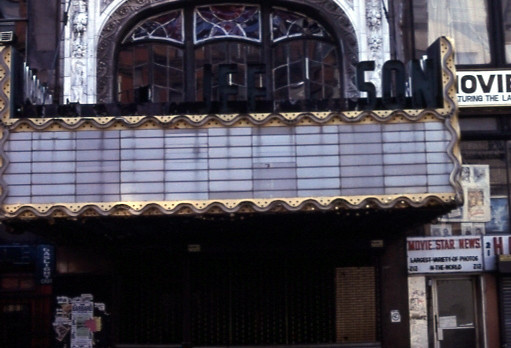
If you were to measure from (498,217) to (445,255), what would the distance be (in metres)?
1.47

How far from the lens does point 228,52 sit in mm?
17812

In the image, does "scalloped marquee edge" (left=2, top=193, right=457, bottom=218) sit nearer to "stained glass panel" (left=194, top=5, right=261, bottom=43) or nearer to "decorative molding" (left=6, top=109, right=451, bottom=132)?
"decorative molding" (left=6, top=109, right=451, bottom=132)

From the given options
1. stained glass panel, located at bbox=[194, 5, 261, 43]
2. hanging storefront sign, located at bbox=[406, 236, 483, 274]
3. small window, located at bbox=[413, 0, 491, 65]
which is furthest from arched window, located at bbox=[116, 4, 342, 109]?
hanging storefront sign, located at bbox=[406, 236, 483, 274]

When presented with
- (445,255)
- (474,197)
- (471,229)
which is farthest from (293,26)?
(445,255)

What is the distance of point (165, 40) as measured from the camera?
17.8 m

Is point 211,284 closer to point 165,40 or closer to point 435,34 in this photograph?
point 165,40

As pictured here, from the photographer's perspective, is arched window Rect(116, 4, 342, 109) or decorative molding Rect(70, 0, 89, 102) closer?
decorative molding Rect(70, 0, 89, 102)

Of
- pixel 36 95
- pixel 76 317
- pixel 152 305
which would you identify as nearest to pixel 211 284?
pixel 152 305

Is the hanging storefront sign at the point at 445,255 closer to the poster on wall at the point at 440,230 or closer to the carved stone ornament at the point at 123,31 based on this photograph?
the poster on wall at the point at 440,230

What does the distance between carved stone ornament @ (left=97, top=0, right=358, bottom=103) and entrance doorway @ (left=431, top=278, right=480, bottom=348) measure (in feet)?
14.6

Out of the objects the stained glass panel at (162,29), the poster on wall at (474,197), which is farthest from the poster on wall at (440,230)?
the stained glass panel at (162,29)

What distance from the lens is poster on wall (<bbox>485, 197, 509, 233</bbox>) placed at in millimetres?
17234

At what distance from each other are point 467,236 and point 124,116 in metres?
7.61

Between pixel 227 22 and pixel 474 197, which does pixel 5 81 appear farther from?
pixel 474 197
